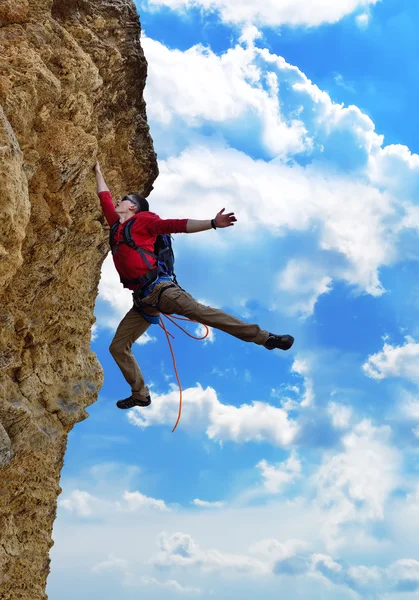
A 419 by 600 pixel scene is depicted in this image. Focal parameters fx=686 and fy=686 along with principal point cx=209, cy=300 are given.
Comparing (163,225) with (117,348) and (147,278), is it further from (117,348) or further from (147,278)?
(117,348)

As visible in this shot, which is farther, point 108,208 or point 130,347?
point 130,347

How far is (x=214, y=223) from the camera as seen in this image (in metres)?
8.83

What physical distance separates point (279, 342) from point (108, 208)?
324cm

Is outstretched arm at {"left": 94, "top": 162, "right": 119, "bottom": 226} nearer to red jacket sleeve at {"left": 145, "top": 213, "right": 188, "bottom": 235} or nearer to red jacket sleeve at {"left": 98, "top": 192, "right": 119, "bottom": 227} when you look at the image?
red jacket sleeve at {"left": 98, "top": 192, "right": 119, "bottom": 227}

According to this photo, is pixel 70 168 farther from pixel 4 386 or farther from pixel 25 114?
pixel 4 386

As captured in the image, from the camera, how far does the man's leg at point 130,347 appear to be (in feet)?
33.7

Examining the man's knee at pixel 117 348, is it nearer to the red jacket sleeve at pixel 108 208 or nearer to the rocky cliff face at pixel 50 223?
the rocky cliff face at pixel 50 223

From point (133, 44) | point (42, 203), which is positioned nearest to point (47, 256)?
point (42, 203)

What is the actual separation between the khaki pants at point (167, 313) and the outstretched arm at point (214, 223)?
97 cm

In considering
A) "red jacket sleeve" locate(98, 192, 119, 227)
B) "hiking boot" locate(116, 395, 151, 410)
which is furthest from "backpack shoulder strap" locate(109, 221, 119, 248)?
"hiking boot" locate(116, 395, 151, 410)

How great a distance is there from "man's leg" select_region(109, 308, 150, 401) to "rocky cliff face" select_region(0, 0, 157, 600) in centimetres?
78

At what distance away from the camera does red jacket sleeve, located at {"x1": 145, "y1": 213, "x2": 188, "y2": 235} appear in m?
9.12

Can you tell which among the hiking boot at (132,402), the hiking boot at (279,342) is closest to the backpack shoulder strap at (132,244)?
the hiking boot at (279,342)

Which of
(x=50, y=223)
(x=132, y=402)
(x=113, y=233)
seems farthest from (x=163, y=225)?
(x=132, y=402)
